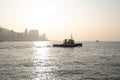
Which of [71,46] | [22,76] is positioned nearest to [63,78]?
[22,76]

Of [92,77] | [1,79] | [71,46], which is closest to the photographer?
[1,79]

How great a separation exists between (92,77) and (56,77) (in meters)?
7.06

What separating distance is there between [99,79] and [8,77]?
17.5 m

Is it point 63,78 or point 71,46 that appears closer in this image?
point 63,78

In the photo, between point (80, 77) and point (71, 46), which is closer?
point (80, 77)

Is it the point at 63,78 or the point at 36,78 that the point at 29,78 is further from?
the point at 63,78

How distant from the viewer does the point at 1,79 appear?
38.6 m

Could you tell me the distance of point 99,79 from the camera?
3928 centimetres

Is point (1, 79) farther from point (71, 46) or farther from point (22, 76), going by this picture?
point (71, 46)

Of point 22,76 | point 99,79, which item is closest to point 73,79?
point 99,79

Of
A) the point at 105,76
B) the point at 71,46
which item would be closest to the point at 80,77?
the point at 105,76

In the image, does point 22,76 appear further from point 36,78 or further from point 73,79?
point 73,79

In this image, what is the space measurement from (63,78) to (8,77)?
10.7 meters

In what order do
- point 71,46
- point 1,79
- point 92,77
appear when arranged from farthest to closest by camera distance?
point 71,46, point 92,77, point 1,79
